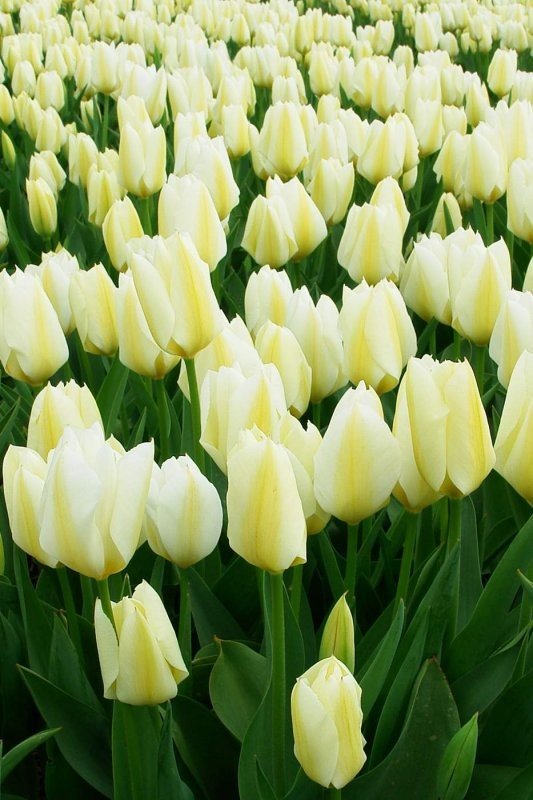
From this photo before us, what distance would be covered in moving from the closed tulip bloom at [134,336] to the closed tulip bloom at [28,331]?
10 cm

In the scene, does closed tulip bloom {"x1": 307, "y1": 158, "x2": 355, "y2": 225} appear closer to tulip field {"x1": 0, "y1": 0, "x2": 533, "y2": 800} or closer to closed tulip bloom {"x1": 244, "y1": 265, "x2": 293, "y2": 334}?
tulip field {"x1": 0, "y1": 0, "x2": 533, "y2": 800}

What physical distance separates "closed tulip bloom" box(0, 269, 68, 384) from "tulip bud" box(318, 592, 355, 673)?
0.64 m

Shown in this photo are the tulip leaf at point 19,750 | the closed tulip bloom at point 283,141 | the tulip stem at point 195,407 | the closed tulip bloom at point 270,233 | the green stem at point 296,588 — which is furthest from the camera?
the closed tulip bloom at point 283,141

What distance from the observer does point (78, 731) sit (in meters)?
1.10

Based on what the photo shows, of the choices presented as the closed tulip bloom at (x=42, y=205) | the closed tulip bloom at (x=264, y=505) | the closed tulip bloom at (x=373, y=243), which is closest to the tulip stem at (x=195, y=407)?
the closed tulip bloom at (x=264, y=505)

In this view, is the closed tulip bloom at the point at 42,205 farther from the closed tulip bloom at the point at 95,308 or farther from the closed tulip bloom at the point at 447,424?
the closed tulip bloom at the point at 447,424

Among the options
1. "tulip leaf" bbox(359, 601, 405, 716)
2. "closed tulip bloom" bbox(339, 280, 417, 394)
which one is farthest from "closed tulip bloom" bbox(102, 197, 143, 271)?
"tulip leaf" bbox(359, 601, 405, 716)

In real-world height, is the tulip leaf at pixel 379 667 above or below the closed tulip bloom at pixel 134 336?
below

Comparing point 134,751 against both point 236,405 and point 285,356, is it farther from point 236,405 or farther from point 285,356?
point 285,356

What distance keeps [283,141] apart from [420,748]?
1506 millimetres

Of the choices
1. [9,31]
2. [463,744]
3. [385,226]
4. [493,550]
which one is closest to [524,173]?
[385,226]

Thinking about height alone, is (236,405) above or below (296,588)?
above

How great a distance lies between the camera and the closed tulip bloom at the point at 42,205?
223 cm

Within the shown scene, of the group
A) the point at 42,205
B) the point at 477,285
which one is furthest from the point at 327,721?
the point at 42,205
